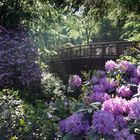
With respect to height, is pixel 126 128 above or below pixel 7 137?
above

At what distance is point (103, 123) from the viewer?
3994 millimetres

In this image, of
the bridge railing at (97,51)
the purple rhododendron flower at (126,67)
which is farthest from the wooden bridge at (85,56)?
the purple rhododendron flower at (126,67)

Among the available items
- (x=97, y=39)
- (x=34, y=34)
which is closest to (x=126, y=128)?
(x=34, y=34)

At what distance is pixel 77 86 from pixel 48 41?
83.2 feet

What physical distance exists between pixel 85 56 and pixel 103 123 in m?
21.9

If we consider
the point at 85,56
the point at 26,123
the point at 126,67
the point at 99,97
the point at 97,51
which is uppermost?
the point at 126,67

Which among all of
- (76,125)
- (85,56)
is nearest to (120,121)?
(76,125)

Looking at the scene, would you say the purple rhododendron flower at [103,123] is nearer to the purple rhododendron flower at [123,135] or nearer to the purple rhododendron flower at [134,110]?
the purple rhododendron flower at [123,135]

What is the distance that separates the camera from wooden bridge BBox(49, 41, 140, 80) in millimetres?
23172

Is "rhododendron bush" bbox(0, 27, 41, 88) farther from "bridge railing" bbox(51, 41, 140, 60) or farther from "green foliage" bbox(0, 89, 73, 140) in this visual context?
"bridge railing" bbox(51, 41, 140, 60)

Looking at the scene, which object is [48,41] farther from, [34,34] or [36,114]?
[36,114]

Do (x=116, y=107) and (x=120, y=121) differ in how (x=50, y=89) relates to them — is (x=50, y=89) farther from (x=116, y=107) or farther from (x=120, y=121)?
(x=120, y=121)

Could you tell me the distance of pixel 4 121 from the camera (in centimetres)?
527

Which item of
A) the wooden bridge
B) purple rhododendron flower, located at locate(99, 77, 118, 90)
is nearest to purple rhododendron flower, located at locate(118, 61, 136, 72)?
purple rhododendron flower, located at locate(99, 77, 118, 90)
